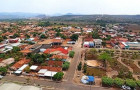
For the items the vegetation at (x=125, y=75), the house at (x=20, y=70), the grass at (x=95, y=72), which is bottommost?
the grass at (x=95, y=72)

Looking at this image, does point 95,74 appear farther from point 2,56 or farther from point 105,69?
point 2,56

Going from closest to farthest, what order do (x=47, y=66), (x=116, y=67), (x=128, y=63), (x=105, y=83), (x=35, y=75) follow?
(x=105, y=83) < (x=35, y=75) < (x=47, y=66) < (x=116, y=67) < (x=128, y=63)

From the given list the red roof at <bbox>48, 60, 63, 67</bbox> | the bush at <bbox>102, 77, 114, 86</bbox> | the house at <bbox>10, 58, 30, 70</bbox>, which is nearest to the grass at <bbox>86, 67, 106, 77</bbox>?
the bush at <bbox>102, 77, 114, 86</bbox>

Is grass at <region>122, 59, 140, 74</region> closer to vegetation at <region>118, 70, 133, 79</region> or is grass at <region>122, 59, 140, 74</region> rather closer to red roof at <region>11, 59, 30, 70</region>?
vegetation at <region>118, 70, 133, 79</region>

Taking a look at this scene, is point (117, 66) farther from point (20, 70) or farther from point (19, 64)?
point (19, 64)

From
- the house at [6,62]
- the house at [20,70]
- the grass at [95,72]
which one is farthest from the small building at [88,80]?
the house at [6,62]

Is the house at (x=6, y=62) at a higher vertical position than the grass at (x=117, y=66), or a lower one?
higher

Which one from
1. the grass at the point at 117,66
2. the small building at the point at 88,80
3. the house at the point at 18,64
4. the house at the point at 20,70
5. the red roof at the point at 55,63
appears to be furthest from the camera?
the grass at the point at 117,66

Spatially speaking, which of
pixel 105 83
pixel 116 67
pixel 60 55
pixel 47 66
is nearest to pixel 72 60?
pixel 60 55

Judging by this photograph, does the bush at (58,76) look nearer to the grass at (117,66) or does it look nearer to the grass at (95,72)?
the grass at (95,72)

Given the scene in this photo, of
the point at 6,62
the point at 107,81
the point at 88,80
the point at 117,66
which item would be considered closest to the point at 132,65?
the point at 117,66

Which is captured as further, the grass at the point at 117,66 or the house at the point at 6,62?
the house at the point at 6,62
